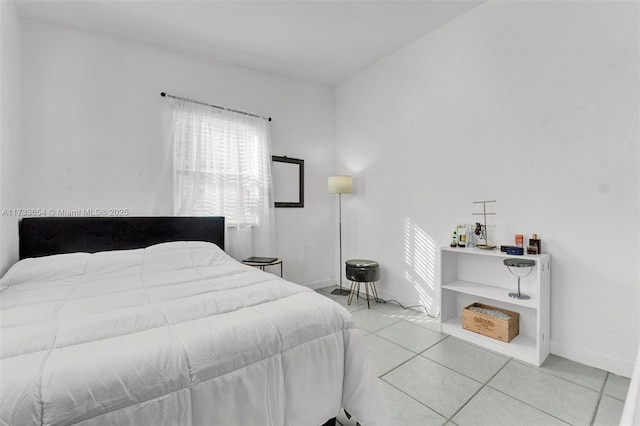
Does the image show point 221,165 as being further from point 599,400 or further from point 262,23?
point 599,400

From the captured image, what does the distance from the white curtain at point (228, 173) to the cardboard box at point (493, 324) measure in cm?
219

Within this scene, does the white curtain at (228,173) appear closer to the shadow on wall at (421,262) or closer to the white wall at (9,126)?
the white wall at (9,126)

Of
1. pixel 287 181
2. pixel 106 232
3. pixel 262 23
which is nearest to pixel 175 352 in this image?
pixel 106 232

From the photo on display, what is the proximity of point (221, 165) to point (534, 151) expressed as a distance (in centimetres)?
296

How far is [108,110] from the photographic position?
9.25 feet

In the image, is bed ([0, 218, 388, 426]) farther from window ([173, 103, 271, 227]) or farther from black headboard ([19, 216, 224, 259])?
window ([173, 103, 271, 227])

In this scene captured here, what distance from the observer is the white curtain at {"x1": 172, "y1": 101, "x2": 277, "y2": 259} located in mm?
3124

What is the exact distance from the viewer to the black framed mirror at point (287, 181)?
12.5ft

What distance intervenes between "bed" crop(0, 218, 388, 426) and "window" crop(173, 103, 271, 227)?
1331 mm

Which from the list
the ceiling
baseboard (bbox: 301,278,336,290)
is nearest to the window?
the ceiling

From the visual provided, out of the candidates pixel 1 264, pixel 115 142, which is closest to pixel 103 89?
pixel 115 142

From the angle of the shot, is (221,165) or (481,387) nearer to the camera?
(481,387)

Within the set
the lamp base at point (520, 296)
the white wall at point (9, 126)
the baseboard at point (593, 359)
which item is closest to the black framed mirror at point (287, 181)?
the white wall at point (9, 126)

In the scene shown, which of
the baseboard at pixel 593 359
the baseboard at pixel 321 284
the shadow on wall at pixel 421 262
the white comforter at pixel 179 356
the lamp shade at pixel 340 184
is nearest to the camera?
the white comforter at pixel 179 356
